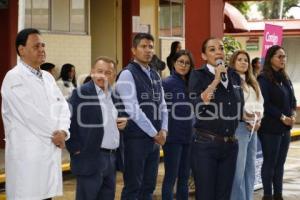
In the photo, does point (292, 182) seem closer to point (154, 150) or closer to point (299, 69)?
point (154, 150)

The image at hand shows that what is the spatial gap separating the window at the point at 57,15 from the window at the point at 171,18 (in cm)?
339

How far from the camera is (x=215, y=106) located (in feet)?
21.4

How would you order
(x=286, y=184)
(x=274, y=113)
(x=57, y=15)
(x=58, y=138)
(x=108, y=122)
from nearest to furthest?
(x=58, y=138), (x=108, y=122), (x=274, y=113), (x=286, y=184), (x=57, y=15)

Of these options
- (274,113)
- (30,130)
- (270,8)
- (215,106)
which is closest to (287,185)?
(274,113)

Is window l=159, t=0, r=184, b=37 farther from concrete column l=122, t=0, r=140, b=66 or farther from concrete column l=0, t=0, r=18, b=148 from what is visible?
concrete column l=0, t=0, r=18, b=148

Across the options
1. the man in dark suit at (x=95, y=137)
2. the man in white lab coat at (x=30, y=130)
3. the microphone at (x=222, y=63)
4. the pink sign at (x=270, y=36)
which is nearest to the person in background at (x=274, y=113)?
the pink sign at (x=270, y=36)

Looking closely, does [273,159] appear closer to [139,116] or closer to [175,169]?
[175,169]

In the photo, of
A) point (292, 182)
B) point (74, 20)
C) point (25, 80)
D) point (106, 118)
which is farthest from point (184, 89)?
Result: point (74, 20)

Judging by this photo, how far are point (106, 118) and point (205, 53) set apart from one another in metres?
1.24

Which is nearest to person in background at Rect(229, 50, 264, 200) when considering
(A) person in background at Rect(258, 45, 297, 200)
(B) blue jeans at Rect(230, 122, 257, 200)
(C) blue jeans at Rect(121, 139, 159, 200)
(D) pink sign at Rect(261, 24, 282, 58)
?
(B) blue jeans at Rect(230, 122, 257, 200)

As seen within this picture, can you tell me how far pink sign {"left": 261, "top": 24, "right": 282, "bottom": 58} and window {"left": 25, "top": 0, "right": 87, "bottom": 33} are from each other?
5.42 meters

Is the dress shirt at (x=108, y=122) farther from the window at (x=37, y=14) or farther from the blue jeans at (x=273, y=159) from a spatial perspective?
the window at (x=37, y=14)

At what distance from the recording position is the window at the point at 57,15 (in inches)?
541

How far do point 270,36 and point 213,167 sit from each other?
4207 millimetres
